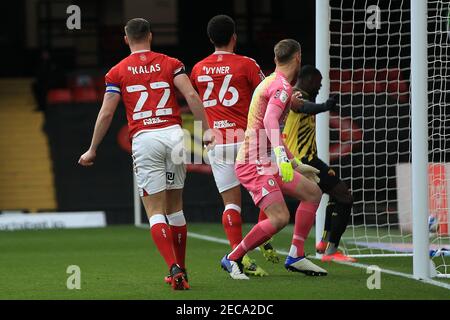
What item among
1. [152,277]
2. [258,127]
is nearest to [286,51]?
[258,127]

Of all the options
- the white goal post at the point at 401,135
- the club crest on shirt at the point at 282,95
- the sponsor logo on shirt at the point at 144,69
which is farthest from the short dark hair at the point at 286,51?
the sponsor logo on shirt at the point at 144,69

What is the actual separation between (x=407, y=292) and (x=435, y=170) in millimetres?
5495

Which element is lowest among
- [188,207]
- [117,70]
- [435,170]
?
[188,207]

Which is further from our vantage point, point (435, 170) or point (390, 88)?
point (390, 88)

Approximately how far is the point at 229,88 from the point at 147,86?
4.38 ft

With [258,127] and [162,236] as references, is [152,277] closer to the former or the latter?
[162,236]

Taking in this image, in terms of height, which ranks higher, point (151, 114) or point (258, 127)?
point (151, 114)

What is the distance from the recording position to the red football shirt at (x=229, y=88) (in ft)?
28.9

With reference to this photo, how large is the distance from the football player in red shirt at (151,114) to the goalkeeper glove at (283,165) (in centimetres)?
55

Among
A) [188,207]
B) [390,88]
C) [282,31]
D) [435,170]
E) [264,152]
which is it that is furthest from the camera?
[282,31]

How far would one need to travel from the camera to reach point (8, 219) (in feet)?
58.3

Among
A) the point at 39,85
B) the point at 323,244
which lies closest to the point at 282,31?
the point at 39,85

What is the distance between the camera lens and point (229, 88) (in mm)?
8812

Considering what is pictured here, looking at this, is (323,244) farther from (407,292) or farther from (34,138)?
(34,138)
